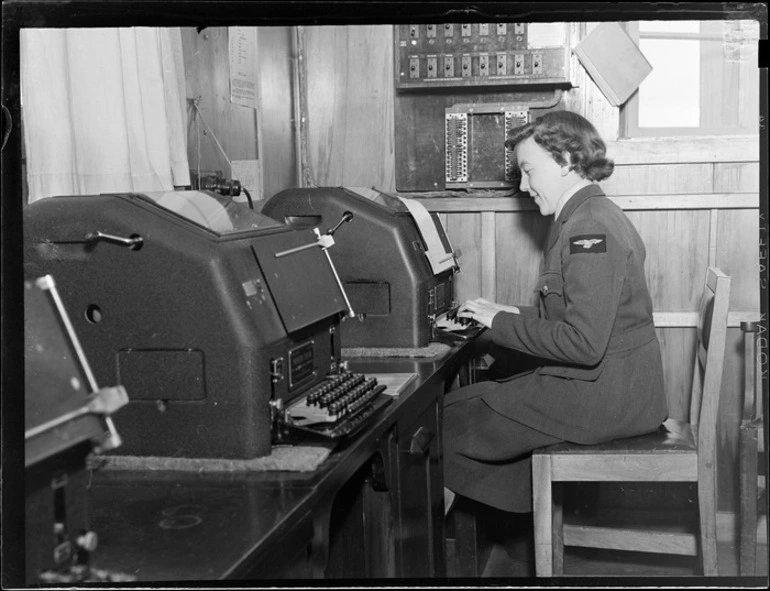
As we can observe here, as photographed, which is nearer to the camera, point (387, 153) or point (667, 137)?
point (667, 137)

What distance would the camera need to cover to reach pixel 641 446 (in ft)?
8.96

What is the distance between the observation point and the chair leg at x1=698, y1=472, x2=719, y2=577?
9.00 feet

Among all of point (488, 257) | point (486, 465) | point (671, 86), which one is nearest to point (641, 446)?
point (486, 465)

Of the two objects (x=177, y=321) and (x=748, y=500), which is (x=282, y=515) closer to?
(x=177, y=321)

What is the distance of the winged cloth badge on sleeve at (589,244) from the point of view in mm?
2641

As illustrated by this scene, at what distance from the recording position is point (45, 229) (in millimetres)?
1768

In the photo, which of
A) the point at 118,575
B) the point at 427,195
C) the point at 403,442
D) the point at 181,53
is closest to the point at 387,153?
the point at 427,195

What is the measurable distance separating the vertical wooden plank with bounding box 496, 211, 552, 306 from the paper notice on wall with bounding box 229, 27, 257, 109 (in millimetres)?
1187

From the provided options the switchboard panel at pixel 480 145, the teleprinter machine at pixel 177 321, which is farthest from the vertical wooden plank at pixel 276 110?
the teleprinter machine at pixel 177 321

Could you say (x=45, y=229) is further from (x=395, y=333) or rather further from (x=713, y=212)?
(x=713, y=212)

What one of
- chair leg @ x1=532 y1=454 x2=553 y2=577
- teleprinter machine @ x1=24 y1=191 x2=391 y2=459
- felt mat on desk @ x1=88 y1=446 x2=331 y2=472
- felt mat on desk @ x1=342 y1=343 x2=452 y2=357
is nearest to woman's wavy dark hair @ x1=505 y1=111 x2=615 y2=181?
felt mat on desk @ x1=342 y1=343 x2=452 y2=357

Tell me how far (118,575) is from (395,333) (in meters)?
1.76

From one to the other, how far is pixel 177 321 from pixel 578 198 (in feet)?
5.08

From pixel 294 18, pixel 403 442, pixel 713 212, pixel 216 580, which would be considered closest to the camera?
pixel 216 580
